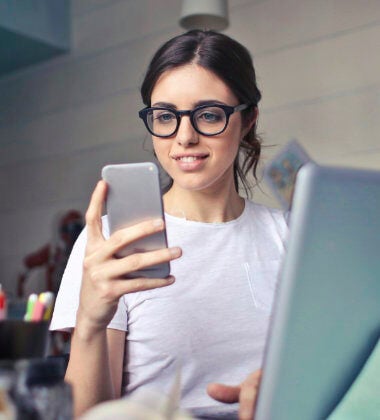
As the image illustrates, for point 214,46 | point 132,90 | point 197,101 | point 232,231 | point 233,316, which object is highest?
point 132,90

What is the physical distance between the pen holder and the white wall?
2.23 m

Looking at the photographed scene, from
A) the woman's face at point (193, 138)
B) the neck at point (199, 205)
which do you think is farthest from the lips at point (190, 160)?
the neck at point (199, 205)

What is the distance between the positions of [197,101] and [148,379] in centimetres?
52

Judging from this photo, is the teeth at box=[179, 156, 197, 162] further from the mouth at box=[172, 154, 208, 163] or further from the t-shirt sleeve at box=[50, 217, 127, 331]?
the t-shirt sleeve at box=[50, 217, 127, 331]

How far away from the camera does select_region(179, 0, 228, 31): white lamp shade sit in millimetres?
2707

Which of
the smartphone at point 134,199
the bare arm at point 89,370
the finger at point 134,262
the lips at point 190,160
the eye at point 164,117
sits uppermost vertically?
the eye at point 164,117

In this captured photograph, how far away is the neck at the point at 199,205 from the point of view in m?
1.35

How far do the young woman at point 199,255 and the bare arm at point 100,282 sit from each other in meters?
0.07

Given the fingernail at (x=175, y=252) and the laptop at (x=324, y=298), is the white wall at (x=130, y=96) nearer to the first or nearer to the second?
the fingernail at (x=175, y=252)

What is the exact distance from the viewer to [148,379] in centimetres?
118

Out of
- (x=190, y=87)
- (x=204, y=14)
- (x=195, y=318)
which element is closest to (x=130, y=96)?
(x=204, y=14)

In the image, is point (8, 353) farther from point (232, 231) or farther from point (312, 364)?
point (232, 231)

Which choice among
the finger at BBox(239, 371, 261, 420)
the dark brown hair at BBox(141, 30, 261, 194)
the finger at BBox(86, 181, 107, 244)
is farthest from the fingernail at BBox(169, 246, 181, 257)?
the dark brown hair at BBox(141, 30, 261, 194)

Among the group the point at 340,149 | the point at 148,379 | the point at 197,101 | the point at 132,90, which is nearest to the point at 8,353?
the point at 148,379
